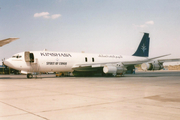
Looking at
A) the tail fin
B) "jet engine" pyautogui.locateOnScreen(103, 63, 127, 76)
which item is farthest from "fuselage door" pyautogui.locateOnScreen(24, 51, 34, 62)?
the tail fin

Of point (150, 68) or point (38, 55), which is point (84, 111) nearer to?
point (38, 55)

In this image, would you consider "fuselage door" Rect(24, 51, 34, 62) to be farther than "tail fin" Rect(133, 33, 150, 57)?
No

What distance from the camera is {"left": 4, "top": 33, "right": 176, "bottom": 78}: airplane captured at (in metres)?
22.0

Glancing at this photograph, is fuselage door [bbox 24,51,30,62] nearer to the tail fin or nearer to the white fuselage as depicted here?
the white fuselage

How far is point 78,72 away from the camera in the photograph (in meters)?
27.0

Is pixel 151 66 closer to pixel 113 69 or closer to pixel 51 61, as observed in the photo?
pixel 113 69

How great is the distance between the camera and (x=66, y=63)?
24.6 meters

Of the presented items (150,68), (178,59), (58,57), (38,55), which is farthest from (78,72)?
(178,59)

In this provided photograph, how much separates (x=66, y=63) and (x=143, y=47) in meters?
15.2

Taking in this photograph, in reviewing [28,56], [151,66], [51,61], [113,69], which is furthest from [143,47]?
[28,56]

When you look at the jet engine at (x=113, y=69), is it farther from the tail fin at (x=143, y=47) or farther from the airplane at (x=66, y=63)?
the tail fin at (x=143, y=47)

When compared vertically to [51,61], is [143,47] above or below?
above

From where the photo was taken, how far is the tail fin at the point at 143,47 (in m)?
33.0

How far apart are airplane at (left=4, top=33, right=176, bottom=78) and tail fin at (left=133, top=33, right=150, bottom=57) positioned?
3.90 m
